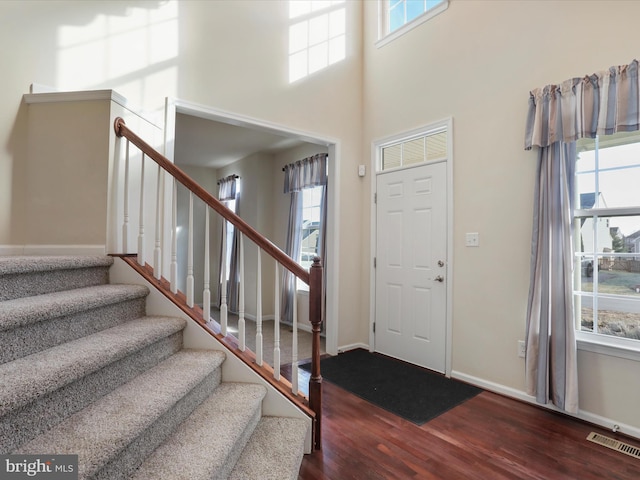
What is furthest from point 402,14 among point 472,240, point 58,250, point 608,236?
point 58,250

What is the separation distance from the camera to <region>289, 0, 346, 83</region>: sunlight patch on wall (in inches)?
130

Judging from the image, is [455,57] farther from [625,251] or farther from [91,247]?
[91,247]

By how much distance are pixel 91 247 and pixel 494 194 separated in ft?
9.75

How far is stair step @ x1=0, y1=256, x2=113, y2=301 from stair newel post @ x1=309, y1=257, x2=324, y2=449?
1.23m

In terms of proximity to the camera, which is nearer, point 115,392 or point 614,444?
point 115,392

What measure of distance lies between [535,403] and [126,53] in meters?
3.94

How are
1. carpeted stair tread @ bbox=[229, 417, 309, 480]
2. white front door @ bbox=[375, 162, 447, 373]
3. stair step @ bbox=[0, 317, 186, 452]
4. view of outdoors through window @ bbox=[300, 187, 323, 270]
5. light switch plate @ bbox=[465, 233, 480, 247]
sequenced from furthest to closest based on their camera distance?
1. view of outdoors through window @ bbox=[300, 187, 323, 270]
2. white front door @ bbox=[375, 162, 447, 373]
3. light switch plate @ bbox=[465, 233, 480, 247]
4. carpeted stair tread @ bbox=[229, 417, 309, 480]
5. stair step @ bbox=[0, 317, 186, 452]

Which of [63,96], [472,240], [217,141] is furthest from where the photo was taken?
[217,141]

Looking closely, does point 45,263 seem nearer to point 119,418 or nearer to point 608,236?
point 119,418

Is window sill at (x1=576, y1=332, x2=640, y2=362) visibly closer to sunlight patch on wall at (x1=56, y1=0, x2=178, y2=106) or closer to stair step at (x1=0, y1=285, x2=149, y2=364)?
stair step at (x1=0, y1=285, x2=149, y2=364)

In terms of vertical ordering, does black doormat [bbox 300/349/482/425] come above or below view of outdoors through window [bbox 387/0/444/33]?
below

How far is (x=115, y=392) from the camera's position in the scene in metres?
1.36

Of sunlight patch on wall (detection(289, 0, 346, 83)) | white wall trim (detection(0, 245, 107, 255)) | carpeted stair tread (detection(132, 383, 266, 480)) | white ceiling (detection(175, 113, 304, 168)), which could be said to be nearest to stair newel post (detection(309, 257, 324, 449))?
carpeted stair tread (detection(132, 383, 266, 480))

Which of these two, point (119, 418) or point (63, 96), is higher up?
point (63, 96)
